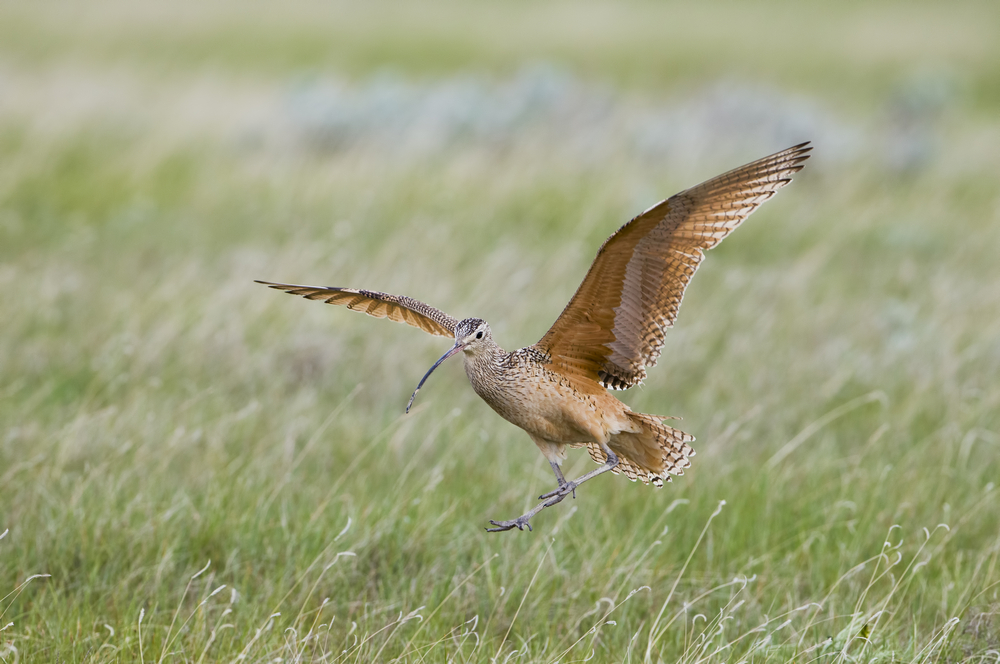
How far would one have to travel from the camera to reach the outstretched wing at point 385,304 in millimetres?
A: 3494

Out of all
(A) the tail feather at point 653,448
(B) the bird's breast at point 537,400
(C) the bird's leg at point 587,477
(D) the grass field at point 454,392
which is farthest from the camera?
(D) the grass field at point 454,392

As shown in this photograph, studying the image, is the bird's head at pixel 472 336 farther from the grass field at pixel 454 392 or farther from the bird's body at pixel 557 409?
the grass field at pixel 454 392

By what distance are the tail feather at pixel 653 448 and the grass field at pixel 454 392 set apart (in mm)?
395

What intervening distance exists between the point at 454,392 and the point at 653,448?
2.94 meters

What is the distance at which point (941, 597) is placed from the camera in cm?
432

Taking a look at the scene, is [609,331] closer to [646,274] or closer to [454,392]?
[646,274]

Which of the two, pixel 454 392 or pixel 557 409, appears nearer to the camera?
pixel 557 409

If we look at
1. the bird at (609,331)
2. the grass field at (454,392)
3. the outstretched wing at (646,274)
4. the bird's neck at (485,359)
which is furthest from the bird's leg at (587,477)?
the grass field at (454,392)

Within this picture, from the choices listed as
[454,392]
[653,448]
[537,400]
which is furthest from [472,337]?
[454,392]

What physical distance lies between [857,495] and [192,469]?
3.23 meters

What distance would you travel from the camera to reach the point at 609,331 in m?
3.58

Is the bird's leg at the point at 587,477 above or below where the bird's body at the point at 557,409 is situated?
below

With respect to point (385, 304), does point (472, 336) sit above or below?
below

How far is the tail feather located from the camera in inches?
146
